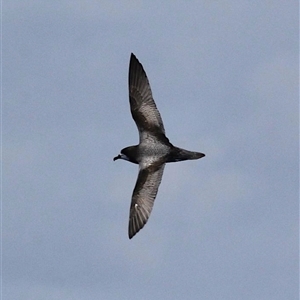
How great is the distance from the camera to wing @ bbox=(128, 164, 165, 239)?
29.8m

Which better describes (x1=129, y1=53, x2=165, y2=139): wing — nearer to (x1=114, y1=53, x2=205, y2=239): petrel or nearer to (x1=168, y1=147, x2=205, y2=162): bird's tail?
(x1=114, y1=53, x2=205, y2=239): petrel

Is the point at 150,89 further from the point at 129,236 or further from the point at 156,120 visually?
the point at 129,236

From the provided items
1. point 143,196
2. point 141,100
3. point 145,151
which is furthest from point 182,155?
point 141,100

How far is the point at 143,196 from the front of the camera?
30203 mm

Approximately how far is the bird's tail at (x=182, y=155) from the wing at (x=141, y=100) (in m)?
1.30

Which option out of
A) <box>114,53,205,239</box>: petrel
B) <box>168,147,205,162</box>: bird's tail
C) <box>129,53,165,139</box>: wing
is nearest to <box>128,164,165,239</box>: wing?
<box>114,53,205,239</box>: petrel

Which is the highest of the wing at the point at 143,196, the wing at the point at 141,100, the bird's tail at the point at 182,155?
the wing at the point at 141,100

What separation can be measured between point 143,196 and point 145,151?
1.77 m

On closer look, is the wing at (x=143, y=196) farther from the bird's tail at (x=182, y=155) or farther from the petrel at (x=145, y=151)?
the bird's tail at (x=182, y=155)

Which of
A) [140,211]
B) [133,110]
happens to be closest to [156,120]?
[133,110]

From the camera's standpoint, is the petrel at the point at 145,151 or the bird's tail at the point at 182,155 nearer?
the petrel at the point at 145,151

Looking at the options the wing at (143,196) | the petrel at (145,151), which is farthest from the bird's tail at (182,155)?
the wing at (143,196)

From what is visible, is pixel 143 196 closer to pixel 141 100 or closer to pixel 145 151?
pixel 145 151

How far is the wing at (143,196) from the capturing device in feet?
97.8
